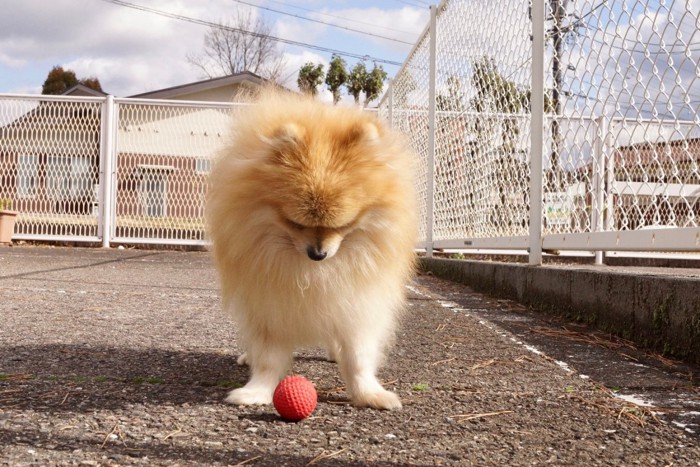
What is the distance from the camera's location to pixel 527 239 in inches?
182

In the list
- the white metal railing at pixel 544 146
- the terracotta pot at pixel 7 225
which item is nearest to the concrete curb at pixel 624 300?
the white metal railing at pixel 544 146

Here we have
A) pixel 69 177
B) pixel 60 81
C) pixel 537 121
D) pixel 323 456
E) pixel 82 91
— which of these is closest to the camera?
pixel 323 456

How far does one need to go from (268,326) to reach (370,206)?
526 millimetres

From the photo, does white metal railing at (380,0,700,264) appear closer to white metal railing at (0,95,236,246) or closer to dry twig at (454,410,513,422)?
dry twig at (454,410,513,422)

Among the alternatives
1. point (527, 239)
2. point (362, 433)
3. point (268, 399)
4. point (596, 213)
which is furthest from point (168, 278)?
point (362, 433)

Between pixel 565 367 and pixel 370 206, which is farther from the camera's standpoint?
pixel 565 367

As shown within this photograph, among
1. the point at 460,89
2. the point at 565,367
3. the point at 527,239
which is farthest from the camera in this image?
the point at 460,89

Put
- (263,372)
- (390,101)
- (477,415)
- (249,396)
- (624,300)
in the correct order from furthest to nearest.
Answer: (390,101), (624,300), (263,372), (249,396), (477,415)

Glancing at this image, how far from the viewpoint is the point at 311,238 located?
6.81 feet

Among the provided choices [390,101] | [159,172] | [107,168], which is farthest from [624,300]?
[107,168]

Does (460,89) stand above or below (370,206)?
above

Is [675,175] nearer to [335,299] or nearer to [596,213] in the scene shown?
[596,213]

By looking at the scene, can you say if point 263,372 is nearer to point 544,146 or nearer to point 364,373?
point 364,373

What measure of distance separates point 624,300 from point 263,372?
193 cm
